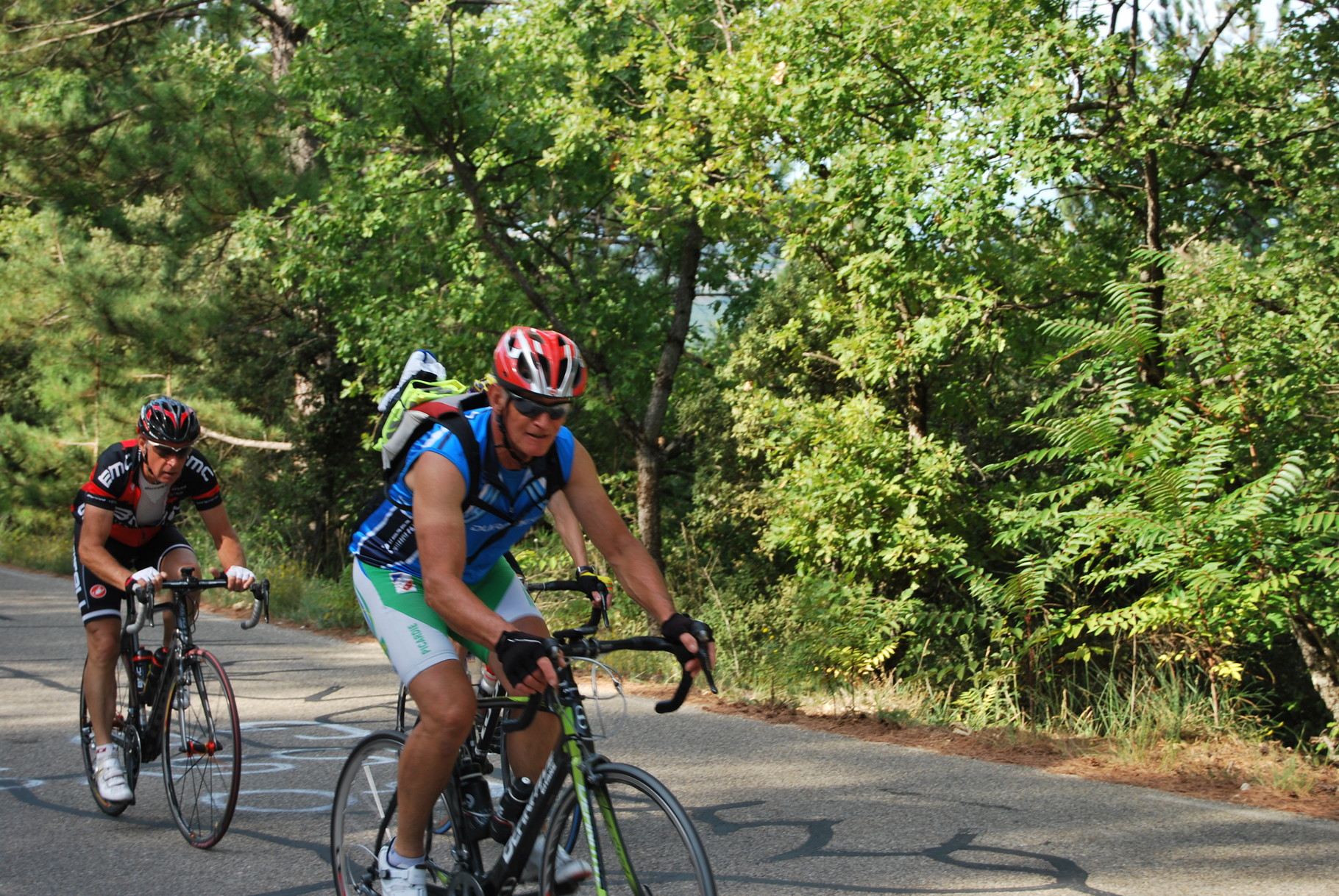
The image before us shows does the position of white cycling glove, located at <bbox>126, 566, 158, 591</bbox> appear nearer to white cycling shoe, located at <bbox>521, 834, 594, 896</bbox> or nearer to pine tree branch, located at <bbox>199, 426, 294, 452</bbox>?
white cycling shoe, located at <bbox>521, 834, 594, 896</bbox>

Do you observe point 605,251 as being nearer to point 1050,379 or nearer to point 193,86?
point 1050,379

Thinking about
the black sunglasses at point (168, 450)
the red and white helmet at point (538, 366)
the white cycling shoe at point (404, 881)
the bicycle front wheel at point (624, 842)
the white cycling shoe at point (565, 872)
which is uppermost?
the red and white helmet at point (538, 366)

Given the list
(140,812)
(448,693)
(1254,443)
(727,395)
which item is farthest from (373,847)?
(727,395)

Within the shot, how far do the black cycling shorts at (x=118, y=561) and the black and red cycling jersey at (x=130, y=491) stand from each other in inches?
1.7

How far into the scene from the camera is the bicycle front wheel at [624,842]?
2998 mm

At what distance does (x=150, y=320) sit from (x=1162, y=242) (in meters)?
16.2

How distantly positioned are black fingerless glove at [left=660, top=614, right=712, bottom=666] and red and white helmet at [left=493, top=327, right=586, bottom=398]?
2.39 feet

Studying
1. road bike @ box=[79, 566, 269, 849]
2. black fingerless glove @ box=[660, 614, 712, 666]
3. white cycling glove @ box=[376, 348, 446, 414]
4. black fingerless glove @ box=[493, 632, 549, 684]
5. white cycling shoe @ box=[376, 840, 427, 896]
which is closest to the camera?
black fingerless glove @ box=[493, 632, 549, 684]

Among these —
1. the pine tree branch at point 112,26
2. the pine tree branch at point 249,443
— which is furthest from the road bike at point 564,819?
the pine tree branch at point 112,26

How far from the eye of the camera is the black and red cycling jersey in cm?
552

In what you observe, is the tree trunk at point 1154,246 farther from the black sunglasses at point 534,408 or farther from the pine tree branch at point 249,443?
the pine tree branch at point 249,443

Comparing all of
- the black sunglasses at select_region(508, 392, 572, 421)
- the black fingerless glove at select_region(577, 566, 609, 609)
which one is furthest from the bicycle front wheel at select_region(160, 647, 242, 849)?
the black sunglasses at select_region(508, 392, 572, 421)

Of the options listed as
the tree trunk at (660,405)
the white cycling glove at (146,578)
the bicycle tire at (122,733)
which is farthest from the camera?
the tree trunk at (660,405)

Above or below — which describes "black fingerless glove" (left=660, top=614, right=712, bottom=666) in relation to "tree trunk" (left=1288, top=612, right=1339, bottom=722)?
above
